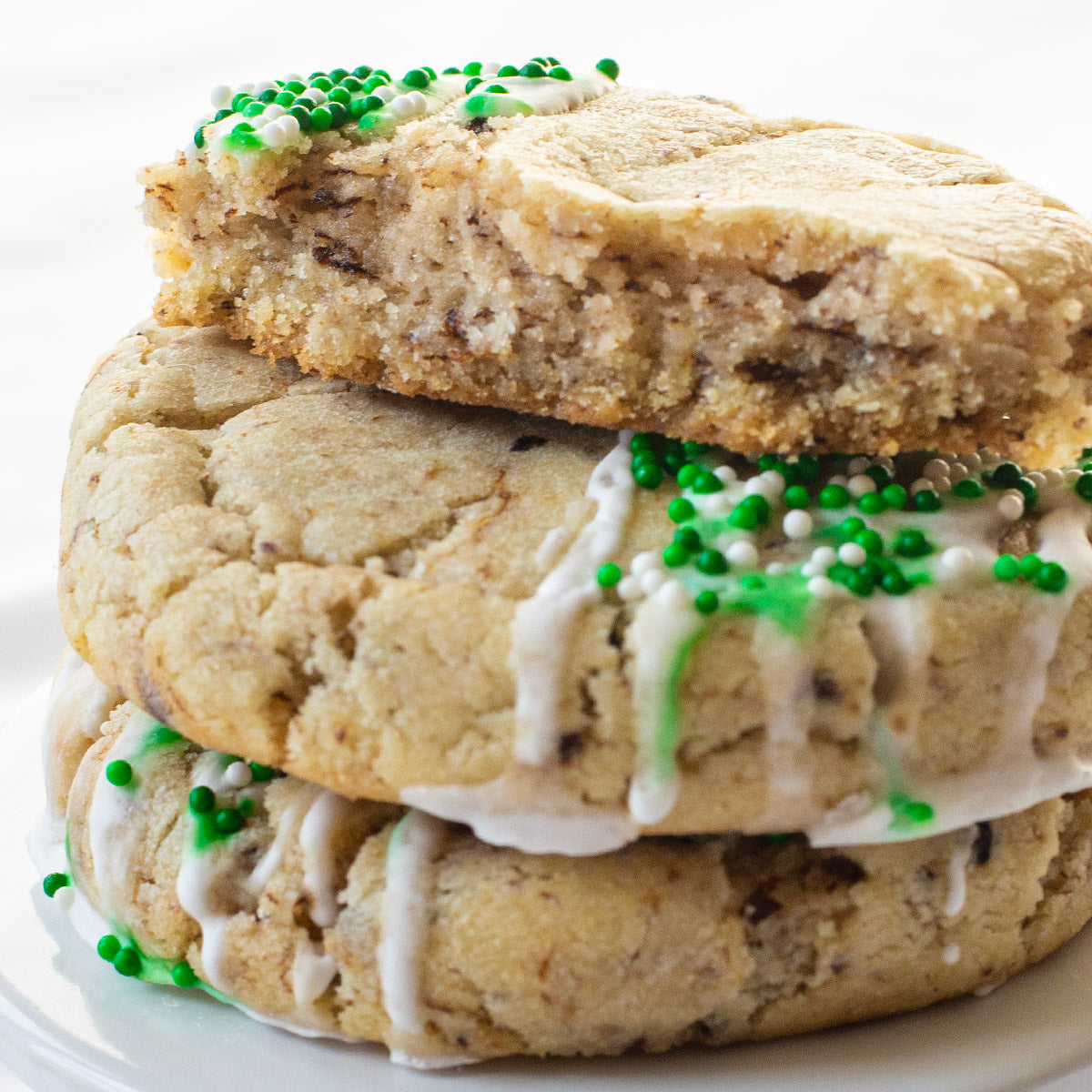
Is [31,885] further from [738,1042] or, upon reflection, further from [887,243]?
[887,243]

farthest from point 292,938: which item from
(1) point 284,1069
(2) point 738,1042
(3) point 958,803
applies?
(3) point 958,803

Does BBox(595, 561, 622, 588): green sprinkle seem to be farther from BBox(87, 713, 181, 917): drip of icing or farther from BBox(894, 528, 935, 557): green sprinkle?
BBox(87, 713, 181, 917): drip of icing

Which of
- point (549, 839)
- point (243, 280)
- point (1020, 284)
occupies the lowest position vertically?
point (549, 839)

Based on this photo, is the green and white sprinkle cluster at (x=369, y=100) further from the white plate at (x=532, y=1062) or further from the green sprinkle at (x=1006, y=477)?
the white plate at (x=532, y=1062)

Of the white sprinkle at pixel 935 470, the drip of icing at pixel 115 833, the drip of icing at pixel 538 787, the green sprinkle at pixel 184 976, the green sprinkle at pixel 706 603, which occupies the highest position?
the white sprinkle at pixel 935 470

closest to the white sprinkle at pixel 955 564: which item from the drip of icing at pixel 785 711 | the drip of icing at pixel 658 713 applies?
the drip of icing at pixel 785 711

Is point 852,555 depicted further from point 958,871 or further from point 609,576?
point 958,871

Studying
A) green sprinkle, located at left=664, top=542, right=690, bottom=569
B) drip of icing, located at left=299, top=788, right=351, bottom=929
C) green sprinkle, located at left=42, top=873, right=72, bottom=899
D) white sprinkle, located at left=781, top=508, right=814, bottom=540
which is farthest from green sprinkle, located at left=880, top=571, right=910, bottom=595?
green sprinkle, located at left=42, top=873, right=72, bottom=899
